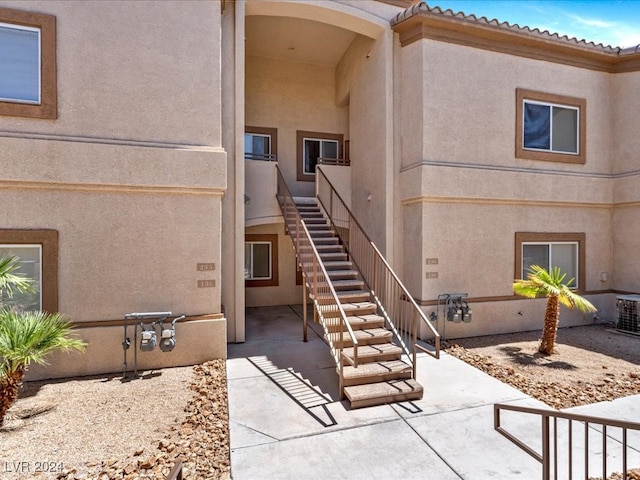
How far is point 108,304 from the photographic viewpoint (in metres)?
6.57

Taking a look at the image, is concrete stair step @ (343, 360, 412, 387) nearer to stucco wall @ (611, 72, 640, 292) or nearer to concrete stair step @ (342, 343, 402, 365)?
concrete stair step @ (342, 343, 402, 365)

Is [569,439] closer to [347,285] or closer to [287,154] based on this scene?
[347,285]

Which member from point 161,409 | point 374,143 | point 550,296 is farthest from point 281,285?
point 550,296

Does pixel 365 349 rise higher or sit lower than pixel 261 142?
lower

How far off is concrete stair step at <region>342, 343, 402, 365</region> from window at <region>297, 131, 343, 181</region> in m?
7.31

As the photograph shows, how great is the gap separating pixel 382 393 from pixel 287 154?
8.81 metres

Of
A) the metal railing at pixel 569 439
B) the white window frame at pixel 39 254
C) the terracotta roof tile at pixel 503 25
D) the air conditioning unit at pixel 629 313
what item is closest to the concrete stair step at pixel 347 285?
the metal railing at pixel 569 439

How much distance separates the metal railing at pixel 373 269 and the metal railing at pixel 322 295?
3.74 feet

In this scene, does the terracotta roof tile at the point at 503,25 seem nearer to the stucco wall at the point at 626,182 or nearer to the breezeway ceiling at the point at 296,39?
the stucco wall at the point at 626,182

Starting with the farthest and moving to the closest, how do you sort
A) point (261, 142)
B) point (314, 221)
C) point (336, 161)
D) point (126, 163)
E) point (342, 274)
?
point (336, 161)
point (261, 142)
point (314, 221)
point (342, 274)
point (126, 163)

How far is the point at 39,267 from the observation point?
627 cm

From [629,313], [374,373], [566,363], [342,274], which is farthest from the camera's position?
[629,313]

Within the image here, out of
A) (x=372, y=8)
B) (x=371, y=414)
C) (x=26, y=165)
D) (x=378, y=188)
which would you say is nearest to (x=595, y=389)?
(x=371, y=414)

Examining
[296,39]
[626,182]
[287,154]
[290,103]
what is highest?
[296,39]
